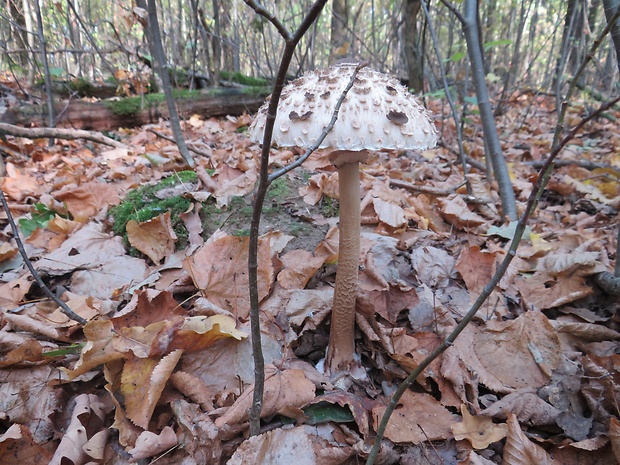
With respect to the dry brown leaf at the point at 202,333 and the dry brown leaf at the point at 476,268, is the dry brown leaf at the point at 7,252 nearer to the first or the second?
the dry brown leaf at the point at 202,333

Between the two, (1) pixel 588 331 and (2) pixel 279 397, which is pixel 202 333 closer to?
(2) pixel 279 397

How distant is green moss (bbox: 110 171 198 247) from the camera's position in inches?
99.1

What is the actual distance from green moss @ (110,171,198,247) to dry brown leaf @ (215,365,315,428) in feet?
4.04

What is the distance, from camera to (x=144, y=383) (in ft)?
4.90

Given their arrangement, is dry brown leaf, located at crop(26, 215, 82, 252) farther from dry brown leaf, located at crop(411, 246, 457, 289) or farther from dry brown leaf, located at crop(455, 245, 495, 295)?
dry brown leaf, located at crop(455, 245, 495, 295)

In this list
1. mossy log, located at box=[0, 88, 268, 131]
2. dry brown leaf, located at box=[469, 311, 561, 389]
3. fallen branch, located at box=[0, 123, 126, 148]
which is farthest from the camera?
mossy log, located at box=[0, 88, 268, 131]

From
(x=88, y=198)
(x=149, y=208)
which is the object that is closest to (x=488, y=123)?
(x=149, y=208)

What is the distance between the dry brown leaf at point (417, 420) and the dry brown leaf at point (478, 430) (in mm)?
42

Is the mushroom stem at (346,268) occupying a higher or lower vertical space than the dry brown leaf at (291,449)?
higher

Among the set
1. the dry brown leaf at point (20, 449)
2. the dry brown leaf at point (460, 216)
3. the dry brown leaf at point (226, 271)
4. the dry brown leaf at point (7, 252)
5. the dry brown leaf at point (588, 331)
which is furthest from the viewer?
the dry brown leaf at point (460, 216)

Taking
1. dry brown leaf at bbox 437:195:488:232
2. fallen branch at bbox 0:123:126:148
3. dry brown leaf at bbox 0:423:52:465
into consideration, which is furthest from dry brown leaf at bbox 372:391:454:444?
fallen branch at bbox 0:123:126:148

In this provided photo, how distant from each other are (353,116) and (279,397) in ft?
3.74

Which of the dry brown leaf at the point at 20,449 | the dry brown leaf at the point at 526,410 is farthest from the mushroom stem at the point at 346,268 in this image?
the dry brown leaf at the point at 20,449

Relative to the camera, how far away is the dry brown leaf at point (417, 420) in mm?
1505
